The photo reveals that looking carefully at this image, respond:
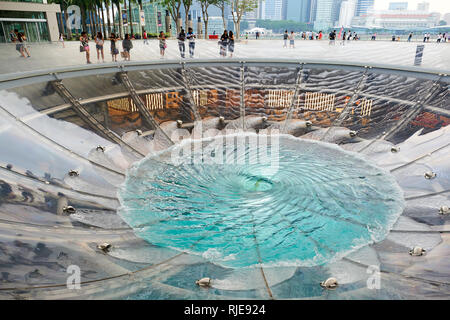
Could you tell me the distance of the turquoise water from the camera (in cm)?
538

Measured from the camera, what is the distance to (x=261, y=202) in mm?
6836

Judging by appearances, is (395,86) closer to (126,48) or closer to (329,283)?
(329,283)

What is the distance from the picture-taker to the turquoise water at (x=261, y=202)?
5375 mm

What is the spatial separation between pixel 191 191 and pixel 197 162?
167 cm

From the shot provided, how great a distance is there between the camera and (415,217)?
20.0 feet

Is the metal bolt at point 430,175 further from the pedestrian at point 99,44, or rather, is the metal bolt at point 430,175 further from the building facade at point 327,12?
the building facade at point 327,12

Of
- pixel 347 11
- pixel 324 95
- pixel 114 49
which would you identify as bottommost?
pixel 324 95

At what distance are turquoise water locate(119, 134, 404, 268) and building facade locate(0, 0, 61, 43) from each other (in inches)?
699

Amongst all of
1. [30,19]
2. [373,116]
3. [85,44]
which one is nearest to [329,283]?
[373,116]

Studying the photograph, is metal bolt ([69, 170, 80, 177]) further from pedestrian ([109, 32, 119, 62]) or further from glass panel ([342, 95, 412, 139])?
glass panel ([342, 95, 412, 139])

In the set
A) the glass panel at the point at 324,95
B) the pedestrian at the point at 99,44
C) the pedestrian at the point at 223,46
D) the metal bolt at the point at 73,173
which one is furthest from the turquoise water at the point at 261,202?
the pedestrian at the point at 223,46

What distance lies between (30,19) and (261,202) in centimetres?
2414

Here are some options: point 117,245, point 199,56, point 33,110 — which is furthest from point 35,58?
point 117,245
